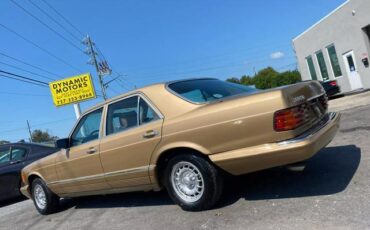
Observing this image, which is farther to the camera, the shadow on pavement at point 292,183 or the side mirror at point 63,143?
the side mirror at point 63,143

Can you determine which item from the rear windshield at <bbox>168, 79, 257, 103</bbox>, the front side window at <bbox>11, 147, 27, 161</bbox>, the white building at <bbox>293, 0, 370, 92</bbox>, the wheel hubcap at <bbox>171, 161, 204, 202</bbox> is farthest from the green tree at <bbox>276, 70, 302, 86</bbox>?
the wheel hubcap at <bbox>171, 161, 204, 202</bbox>

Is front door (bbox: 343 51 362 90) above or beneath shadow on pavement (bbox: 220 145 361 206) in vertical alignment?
above

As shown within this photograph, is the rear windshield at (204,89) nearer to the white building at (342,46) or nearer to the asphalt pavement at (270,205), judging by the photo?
the asphalt pavement at (270,205)

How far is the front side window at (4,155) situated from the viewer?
1009 cm

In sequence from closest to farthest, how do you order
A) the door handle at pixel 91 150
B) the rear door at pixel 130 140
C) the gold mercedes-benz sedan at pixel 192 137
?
1. the gold mercedes-benz sedan at pixel 192 137
2. the rear door at pixel 130 140
3. the door handle at pixel 91 150

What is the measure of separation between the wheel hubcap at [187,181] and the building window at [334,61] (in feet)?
65.4

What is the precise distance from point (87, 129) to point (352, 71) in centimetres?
1823

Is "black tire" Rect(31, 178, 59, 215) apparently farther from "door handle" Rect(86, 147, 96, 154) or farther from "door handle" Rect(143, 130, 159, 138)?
"door handle" Rect(143, 130, 159, 138)

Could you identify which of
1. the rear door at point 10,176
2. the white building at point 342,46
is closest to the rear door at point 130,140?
the rear door at point 10,176

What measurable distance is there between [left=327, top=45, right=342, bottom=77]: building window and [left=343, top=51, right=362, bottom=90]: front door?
3.51 feet

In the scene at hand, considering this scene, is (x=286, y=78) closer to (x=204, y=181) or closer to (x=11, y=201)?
(x=11, y=201)

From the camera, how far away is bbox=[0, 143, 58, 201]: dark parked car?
971 cm

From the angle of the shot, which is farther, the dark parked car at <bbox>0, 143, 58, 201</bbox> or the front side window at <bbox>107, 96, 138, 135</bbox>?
the dark parked car at <bbox>0, 143, 58, 201</bbox>

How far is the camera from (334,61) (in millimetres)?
23859
